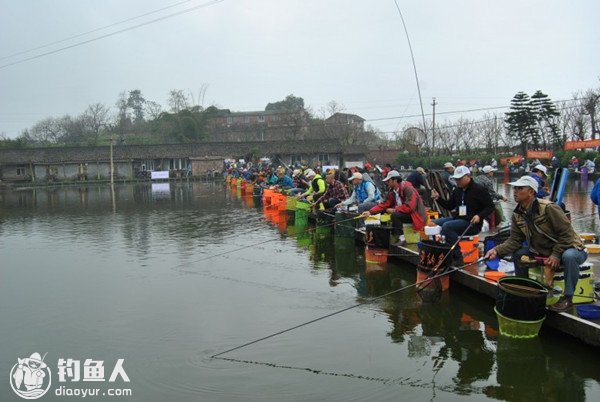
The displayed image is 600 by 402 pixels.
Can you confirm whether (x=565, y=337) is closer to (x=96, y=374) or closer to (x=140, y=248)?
(x=96, y=374)

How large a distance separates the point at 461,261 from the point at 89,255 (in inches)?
365

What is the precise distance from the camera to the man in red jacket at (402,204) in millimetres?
10516

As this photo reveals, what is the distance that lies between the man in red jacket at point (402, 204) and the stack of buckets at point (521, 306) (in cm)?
405

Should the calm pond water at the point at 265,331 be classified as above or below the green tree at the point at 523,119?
below

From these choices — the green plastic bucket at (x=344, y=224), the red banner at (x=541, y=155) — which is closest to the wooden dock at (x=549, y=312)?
the green plastic bucket at (x=344, y=224)

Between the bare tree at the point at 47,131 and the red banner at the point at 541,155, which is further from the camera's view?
the bare tree at the point at 47,131

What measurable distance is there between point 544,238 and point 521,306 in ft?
3.14

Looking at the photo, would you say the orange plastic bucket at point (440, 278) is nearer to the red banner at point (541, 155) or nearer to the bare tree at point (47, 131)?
the red banner at point (541, 155)

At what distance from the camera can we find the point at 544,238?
6.57 meters

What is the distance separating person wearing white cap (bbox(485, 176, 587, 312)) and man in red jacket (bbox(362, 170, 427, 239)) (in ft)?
11.5

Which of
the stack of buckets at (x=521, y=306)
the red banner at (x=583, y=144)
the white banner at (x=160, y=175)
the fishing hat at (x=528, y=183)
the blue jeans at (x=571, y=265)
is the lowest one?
the white banner at (x=160, y=175)

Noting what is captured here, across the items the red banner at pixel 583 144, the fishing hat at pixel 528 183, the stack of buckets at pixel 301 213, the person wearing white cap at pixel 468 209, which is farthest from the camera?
the red banner at pixel 583 144

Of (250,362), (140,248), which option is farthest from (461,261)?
(140,248)

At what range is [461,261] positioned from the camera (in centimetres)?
877
